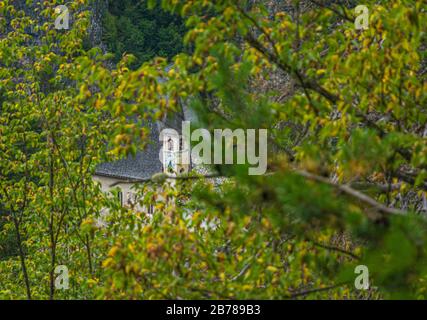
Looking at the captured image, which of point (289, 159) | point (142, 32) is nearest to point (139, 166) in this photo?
point (142, 32)

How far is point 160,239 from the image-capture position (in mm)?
5188

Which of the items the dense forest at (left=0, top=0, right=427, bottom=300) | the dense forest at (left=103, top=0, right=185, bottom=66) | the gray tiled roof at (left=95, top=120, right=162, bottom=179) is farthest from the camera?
the dense forest at (left=103, top=0, right=185, bottom=66)

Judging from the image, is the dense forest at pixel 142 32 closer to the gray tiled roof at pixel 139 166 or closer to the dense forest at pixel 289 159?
the gray tiled roof at pixel 139 166

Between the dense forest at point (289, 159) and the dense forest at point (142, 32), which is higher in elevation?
the dense forest at point (142, 32)

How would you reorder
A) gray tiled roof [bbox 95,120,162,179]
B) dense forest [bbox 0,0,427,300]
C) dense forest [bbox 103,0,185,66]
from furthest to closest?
dense forest [bbox 103,0,185,66] < gray tiled roof [bbox 95,120,162,179] < dense forest [bbox 0,0,427,300]

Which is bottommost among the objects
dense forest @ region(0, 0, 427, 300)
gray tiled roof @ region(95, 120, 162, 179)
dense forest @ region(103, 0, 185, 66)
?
gray tiled roof @ region(95, 120, 162, 179)

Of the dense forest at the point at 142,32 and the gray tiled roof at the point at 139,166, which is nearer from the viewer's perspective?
the gray tiled roof at the point at 139,166

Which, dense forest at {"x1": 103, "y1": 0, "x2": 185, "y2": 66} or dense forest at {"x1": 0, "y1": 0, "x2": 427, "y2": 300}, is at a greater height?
dense forest at {"x1": 103, "y1": 0, "x2": 185, "y2": 66}

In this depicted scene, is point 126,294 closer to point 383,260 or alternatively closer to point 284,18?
point 284,18

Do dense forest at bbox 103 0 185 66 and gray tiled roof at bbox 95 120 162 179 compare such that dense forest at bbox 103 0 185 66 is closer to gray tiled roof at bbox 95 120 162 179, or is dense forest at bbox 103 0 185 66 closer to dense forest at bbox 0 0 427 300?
gray tiled roof at bbox 95 120 162 179

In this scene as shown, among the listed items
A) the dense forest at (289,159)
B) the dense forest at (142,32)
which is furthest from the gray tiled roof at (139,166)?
the dense forest at (289,159)

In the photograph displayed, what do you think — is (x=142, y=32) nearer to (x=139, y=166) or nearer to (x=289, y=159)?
(x=139, y=166)

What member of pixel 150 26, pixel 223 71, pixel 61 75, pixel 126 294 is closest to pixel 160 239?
pixel 126 294

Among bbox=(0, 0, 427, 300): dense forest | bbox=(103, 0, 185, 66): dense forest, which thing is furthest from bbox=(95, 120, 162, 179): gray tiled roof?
bbox=(0, 0, 427, 300): dense forest
